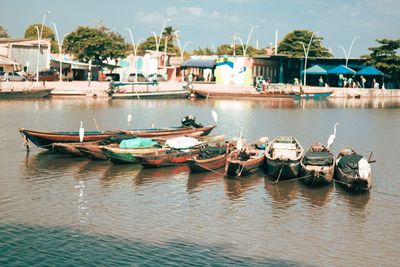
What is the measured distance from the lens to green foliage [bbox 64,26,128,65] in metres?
79.0

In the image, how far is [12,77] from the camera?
68.1 m

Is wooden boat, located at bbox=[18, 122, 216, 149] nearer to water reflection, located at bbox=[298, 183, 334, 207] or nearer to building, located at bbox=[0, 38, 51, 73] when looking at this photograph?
water reflection, located at bbox=[298, 183, 334, 207]

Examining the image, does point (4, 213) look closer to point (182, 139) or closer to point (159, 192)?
point (159, 192)

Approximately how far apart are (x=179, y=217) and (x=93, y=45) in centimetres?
6208

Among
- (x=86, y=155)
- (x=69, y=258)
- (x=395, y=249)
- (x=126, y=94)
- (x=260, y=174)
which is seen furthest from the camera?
(x=126, y=94)

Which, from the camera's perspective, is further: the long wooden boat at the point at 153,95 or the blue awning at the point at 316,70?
the blue awning at the point at 316,70

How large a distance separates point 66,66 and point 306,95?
33417mm

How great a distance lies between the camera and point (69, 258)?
52.2ft

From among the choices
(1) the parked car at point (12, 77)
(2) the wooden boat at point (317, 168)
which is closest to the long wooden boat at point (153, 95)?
(1) the parked car at point (12, 77)

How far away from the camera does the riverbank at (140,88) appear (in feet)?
222

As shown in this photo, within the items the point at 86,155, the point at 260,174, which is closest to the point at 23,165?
the point at 86,155

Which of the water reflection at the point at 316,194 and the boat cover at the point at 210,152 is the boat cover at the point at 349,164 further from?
the boat cover at the point at 210,152

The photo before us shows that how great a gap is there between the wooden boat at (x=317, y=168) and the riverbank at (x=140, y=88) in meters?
46.3

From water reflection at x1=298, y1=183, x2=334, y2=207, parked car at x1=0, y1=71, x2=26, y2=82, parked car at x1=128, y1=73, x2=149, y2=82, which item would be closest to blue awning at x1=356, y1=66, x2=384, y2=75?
parked car at x1=128, y1=73, x2=149, y2=82
